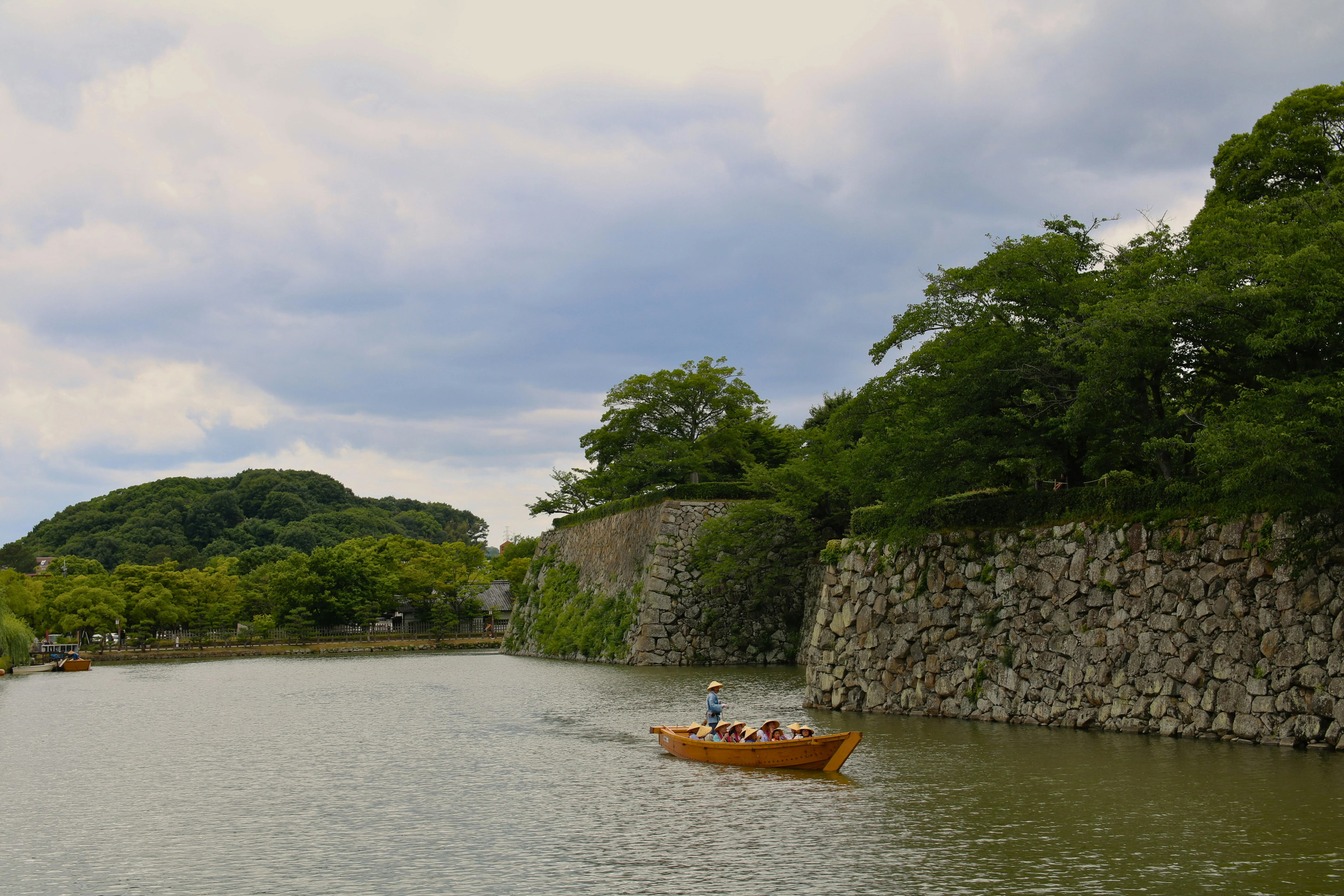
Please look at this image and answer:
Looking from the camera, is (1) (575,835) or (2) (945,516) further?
(2) (945,516)

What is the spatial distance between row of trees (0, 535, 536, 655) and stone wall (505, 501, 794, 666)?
2179 centimetres

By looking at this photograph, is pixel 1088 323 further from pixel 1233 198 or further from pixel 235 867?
pixel 235 867

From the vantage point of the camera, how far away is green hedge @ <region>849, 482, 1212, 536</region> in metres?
16.8

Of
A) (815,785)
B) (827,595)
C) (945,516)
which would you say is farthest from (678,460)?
(815,785)

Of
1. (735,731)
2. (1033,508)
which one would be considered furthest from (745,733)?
(1033,508)

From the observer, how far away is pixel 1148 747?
1535 centimetres

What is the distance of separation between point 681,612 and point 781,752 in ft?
78.4

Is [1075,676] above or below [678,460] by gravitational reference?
below

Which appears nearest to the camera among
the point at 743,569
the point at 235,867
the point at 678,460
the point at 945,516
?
the point at 235,867

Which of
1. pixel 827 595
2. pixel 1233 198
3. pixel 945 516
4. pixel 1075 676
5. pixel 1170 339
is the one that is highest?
pixel 1233 198

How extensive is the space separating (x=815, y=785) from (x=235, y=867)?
24.8ft

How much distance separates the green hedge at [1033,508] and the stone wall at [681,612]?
51.0 ft

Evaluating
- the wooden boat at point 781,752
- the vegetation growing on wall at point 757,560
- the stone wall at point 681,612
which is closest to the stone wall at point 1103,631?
the wooden boat at point 781,752

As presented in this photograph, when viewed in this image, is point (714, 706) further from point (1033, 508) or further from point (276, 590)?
point (276, 590)
